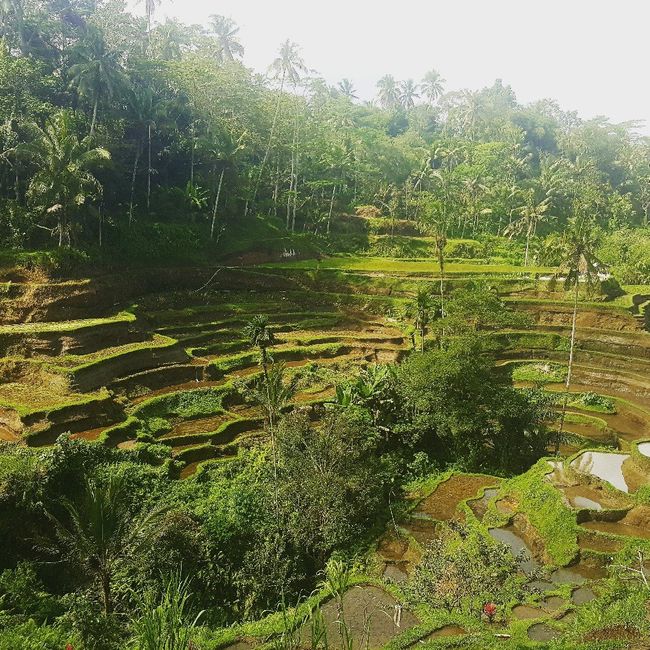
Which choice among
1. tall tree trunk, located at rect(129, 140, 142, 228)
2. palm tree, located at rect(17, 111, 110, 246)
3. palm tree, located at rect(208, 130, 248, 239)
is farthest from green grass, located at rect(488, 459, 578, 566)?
tall tree trunk, located at rect(129, 140, 142, 228)

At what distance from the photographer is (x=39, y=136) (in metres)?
33.7

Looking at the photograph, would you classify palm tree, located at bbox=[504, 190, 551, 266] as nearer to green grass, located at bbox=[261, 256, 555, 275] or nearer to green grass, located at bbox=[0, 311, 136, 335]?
green grass, located at bbox=[261, 256, 555, 275]

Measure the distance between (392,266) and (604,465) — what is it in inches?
1133

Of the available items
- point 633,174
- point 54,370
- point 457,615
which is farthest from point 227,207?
point 633,174

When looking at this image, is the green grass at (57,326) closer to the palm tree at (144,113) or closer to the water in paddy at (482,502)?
the palm tree at (144,113)

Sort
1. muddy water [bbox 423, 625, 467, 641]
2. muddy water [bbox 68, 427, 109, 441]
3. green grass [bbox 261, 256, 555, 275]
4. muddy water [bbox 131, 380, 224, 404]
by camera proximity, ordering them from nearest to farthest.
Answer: muddy water [bbox 423, 625, 467, 641] → muddy water [bbox 68, 427, 109, 441] → muddy water [bbox 131, 380, 224, 404] → green grass [bbox 261, 256, 555, 275]

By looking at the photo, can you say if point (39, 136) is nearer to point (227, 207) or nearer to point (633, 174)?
point (227, 207)

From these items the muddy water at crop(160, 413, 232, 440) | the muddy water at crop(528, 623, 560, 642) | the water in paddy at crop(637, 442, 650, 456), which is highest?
the muddy water at crop(528, 623, 560, 642)

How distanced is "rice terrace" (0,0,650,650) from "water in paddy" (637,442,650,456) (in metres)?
0.87

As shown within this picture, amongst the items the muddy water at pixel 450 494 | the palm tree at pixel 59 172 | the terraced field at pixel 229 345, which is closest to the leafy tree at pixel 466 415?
the muddy water at pixel 450 494

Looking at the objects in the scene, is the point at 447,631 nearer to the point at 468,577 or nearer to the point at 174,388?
the point at 468,577

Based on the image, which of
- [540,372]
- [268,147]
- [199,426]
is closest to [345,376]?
[199,426]

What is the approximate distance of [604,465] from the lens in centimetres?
2266

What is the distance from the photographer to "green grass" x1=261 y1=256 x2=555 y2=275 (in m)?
46.6
